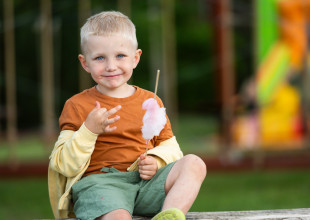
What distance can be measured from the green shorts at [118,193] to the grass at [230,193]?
217 centimetres

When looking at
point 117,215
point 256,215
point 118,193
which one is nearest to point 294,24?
point 256,215

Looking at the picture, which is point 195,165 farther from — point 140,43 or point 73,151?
point 140,43

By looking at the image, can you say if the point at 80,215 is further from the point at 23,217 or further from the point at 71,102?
the point at 23,217

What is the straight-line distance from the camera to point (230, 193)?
5.04 meters

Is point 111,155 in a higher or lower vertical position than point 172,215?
higher

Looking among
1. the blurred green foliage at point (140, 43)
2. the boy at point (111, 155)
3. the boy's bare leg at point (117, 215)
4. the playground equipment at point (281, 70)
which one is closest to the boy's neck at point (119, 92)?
the boy at point (111, 155)

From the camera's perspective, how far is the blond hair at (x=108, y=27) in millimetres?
2229

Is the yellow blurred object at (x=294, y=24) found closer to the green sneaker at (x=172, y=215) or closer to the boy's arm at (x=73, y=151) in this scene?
the boy's arm at (x=73, y=151)

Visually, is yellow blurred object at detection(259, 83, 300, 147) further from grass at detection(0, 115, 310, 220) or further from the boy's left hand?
the boy's left hand

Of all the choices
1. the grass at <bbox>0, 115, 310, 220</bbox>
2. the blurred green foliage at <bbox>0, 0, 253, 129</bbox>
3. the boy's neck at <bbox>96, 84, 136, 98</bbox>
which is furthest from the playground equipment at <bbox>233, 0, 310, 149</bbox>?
the boy's neck at <bbox>96, 84, 136, 98</bbox>

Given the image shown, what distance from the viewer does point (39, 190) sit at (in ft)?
17.7

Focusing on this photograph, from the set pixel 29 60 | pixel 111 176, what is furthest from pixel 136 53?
pixel 29 60

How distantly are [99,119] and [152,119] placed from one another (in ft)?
0.68

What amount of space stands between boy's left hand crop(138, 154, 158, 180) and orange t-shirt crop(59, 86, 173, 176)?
0.07m
